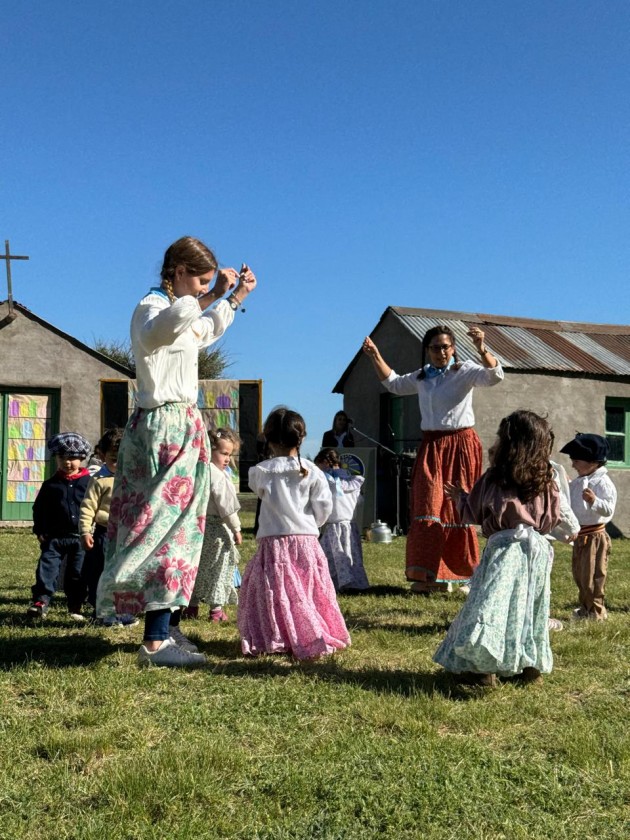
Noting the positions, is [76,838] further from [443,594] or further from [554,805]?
[443,594]

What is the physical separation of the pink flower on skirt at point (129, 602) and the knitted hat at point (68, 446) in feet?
7.15

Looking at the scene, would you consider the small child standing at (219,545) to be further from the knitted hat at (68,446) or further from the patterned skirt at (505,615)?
the patterned skirt at (505,615)

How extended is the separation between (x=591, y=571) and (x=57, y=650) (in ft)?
11.7

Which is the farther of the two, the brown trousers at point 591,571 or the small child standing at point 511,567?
the brown trousers at point 591,571

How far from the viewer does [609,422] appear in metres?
17.1

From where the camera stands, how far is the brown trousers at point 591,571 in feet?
20.3

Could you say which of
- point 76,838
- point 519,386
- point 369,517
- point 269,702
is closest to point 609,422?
point 519,386

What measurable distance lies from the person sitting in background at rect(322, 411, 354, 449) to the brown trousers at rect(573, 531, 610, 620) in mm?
6715

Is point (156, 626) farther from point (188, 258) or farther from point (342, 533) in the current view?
point (342, 533)

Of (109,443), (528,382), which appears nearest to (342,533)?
(109,443)

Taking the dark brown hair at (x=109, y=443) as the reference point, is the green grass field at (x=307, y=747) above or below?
below

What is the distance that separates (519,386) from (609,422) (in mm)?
2298

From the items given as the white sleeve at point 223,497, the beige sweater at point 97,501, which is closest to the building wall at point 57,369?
the beige sweater at point 97,501

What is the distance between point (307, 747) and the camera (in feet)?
10.4
